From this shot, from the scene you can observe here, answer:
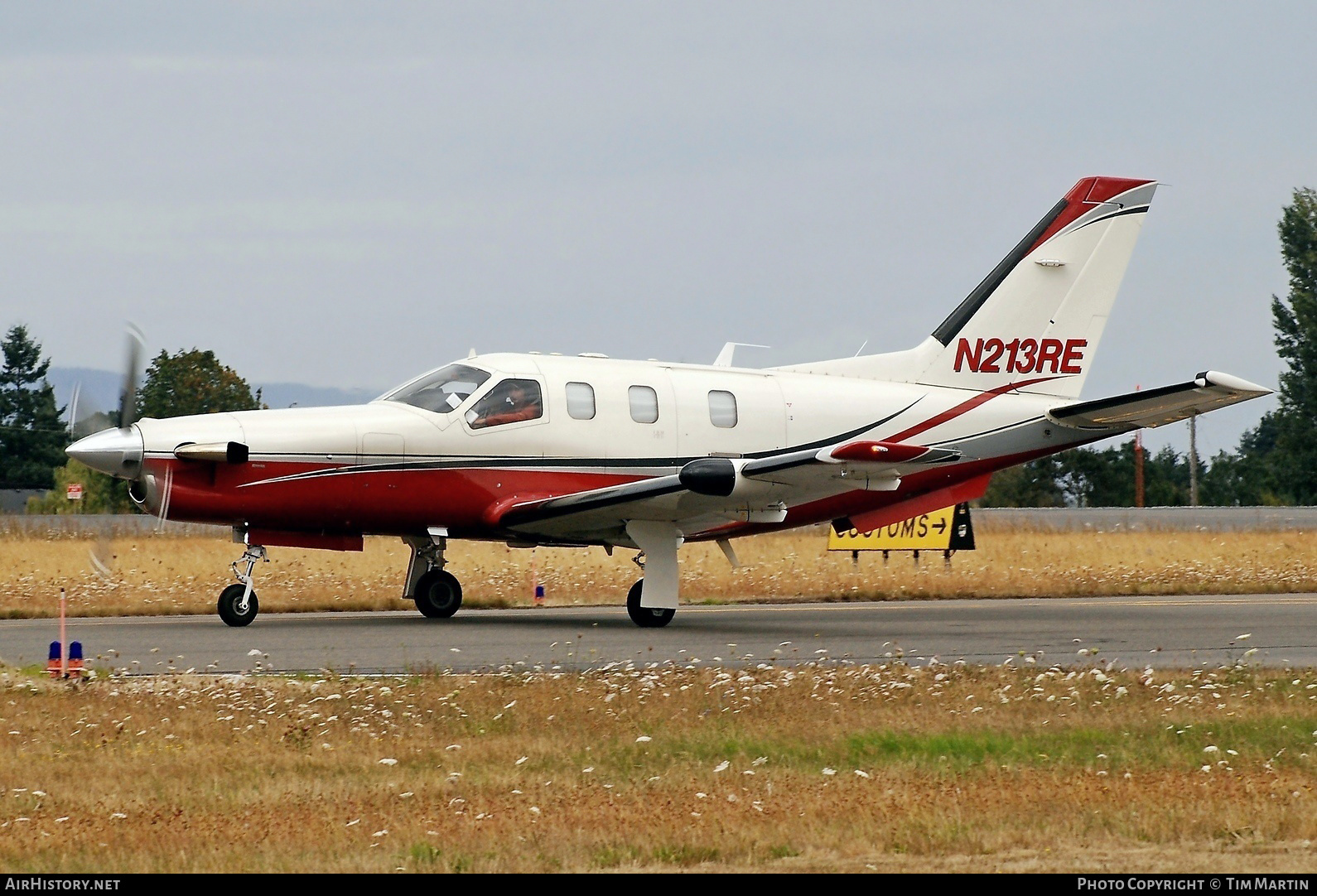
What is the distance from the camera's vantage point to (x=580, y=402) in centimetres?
1811

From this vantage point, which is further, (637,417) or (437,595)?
(437,595)

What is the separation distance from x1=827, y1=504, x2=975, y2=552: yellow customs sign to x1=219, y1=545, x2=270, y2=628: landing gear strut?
415 inches

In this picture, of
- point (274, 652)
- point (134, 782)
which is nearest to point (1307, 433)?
point (274, 652)

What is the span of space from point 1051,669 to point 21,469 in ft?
215

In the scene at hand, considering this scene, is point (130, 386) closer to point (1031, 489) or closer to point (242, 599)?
point (242, 599)

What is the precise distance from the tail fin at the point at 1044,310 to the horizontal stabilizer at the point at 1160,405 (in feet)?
3.44

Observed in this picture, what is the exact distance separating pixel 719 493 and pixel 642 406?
2.52 meters

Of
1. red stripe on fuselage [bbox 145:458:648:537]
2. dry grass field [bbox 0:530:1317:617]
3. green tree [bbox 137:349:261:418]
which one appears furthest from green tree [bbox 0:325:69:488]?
red stripe on fuselage [bbox 145:458:648:537]

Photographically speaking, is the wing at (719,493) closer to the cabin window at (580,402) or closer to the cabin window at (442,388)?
the cabin window at (580,402)

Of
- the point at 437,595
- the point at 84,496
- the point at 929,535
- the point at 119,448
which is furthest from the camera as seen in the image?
the point at 84,496

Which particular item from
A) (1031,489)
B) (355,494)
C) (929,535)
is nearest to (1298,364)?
(1031,489)

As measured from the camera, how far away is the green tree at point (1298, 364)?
62344 millimetres

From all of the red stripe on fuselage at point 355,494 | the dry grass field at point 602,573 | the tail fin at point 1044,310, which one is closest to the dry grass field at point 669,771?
the red stripe on fuselage at point 355,494

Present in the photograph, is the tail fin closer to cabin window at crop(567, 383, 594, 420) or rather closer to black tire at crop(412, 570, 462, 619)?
cabin window at crop(567, 383, 594, 420)
